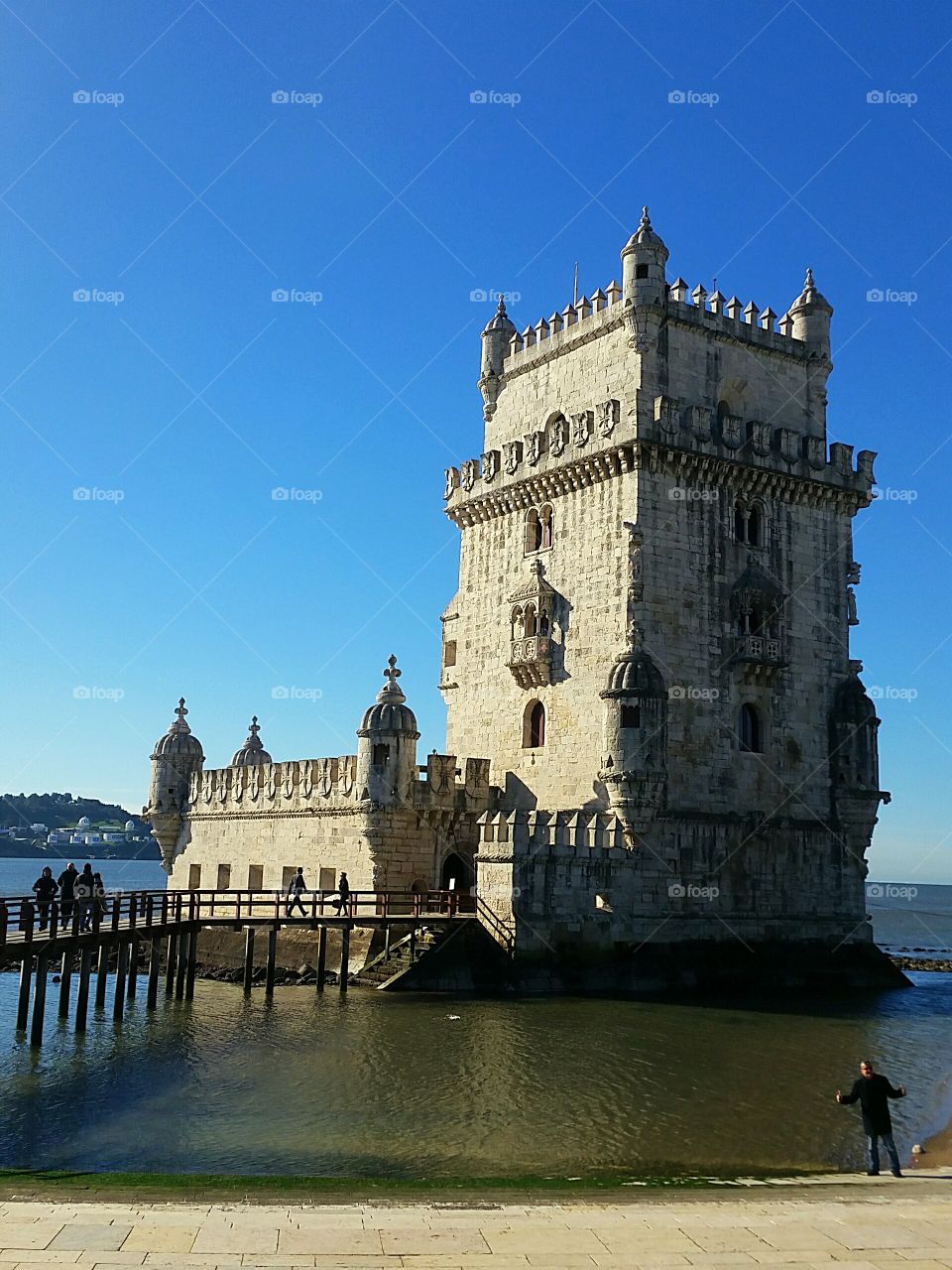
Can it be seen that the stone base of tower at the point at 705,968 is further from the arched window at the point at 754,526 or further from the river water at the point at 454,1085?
the arched window at the point at 754,526

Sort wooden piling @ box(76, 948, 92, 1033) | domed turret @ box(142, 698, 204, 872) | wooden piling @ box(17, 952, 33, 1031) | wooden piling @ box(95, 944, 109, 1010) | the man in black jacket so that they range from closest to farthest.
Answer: the man in black jacket, wooden piling @ box(17, 952, 33, 1031), wooden piling @ box(76, 948, 92, 1033), wooden piling @ box(95, 944, 109, 1010), domed turret @ box(142, 698, 204, 872)

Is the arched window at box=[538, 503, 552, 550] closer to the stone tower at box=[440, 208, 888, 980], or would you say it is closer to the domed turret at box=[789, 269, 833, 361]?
the stone tower at box=[440, 208, 888, 980]

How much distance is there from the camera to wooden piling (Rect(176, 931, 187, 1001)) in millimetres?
34588

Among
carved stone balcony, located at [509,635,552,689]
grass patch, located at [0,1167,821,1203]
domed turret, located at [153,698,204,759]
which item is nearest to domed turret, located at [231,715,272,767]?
domed turret, located at [153,698,204,759]

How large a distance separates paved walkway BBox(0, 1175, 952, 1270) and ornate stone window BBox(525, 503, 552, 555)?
28.7 m

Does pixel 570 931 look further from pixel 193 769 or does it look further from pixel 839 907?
pixel 193 769

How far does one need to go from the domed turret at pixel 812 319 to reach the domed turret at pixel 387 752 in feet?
62.8

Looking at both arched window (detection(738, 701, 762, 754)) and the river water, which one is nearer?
the river water

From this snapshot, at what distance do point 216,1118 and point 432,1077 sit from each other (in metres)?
4.84

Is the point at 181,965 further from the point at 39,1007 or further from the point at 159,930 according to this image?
the point at 39,1007

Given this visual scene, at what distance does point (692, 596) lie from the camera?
37.3m

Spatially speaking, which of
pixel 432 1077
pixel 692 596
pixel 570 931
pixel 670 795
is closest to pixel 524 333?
pixel 692 596

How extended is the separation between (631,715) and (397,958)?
949 centimetres

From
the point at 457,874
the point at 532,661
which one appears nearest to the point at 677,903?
the point at 457,874
